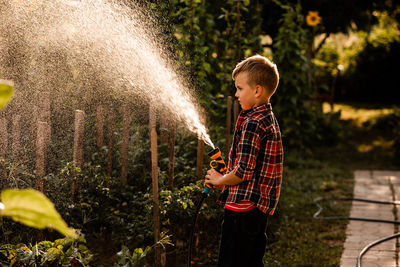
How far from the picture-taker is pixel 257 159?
8.39 feet

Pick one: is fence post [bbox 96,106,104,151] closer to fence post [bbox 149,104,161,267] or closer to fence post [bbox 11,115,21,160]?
fence post [bbox 11,115,21,160]

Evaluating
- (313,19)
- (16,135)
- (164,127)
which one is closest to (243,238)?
(16,135)

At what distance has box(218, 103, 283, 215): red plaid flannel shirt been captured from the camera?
244 centimetres

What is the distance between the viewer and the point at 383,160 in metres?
8.06

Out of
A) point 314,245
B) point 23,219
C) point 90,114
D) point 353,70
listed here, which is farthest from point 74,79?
point 353,70

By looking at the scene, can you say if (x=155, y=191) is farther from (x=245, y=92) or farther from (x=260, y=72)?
(x=260, y=72)

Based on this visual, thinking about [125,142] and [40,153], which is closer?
[40,153]

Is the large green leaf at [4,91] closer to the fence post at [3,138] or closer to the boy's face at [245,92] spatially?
the boy's face at [245,92]

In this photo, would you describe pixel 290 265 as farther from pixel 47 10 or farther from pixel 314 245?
pixel 47 10

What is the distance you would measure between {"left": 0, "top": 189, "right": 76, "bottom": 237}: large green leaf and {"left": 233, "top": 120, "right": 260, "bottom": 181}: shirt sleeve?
171cm

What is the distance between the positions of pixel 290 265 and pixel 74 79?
251 cm

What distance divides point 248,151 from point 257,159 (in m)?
0.15

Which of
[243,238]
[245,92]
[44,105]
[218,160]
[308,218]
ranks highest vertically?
[245,92]

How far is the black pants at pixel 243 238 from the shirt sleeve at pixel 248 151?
26 cm
